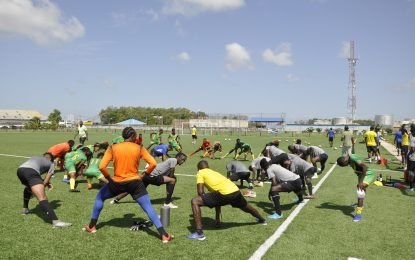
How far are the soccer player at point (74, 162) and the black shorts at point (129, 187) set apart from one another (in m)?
5.04

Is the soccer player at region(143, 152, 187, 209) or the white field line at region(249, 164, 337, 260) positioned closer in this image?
the white field line at region(249, 164, 337, 260)

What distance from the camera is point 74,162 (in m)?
11.0

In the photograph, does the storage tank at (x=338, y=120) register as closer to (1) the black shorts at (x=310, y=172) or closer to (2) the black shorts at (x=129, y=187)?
(1) the black shorts at (x=310, y=172)

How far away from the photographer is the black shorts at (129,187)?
6.27 metres

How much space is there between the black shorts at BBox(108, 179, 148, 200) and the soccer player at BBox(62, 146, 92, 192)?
5.04 m

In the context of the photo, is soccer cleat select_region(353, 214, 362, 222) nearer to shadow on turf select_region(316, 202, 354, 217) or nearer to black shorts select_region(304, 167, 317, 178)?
shadow on turf select_region(316, 202, 354, 217)

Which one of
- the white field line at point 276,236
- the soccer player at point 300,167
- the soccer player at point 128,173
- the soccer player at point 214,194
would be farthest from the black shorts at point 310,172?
the soccer player at point 128,173

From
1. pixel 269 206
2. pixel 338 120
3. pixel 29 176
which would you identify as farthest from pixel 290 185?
pixel 338 120

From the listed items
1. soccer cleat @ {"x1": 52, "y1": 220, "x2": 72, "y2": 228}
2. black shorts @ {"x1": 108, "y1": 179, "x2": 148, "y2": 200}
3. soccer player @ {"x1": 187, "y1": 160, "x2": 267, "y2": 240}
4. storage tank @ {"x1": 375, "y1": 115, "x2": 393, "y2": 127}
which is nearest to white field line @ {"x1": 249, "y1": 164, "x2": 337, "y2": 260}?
soccer player @ {"x1": 187, "y1": 160, "x2": 267, "y2": 240}

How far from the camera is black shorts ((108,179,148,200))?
6.27 metres

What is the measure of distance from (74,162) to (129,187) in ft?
18.2

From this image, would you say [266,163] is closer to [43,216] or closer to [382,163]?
[43,216]

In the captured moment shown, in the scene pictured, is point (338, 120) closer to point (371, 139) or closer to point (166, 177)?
point (371, 139)

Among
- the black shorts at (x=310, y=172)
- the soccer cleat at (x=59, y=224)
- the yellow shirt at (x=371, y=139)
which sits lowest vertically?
the soccer cleat at (x=59, y=224)
